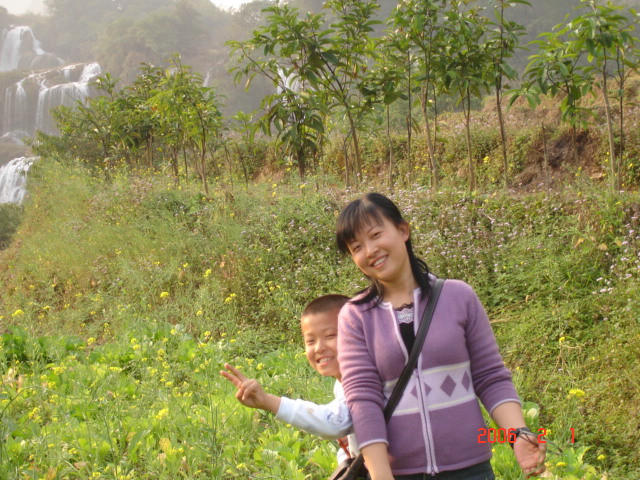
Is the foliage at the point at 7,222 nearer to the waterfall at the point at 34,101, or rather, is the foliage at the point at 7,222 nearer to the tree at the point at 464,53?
the tree at the point at 464,53

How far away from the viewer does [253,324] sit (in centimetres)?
436

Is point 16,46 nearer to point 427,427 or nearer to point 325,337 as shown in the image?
point 325,337

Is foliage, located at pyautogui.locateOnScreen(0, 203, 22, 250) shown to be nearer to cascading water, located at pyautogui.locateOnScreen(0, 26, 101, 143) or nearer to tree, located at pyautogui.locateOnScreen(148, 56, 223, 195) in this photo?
tree, located at pyautogui.locateOnScreen(148, 56, 223, 195)

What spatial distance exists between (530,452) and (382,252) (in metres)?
0.57

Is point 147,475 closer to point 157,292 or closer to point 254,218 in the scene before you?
point 157,292

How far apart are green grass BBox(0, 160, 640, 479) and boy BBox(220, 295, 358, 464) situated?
54 centimetres

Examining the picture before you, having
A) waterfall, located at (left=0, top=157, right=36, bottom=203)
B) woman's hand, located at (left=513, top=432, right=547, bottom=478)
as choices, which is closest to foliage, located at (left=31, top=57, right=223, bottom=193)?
waterfall, located at (left=0, top=157, right=36, bottom=203)

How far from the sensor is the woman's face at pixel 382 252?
4.61 ft

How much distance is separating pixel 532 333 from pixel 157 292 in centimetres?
336

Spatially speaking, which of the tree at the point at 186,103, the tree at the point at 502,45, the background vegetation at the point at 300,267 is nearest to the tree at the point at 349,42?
the background vegetation at the point at 300,267

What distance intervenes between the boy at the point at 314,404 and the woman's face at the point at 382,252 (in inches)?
7.5

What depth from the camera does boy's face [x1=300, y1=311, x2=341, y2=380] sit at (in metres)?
1.54

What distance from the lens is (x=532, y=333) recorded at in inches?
129

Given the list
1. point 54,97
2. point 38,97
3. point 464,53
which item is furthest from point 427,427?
point 38,97
